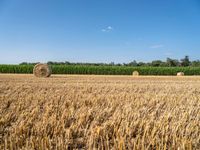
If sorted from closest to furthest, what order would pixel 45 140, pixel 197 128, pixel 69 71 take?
pixel 45 140
pixel 197 128
pixel 69 71

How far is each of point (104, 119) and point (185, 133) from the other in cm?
175

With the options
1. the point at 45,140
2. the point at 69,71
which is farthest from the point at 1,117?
the point at 69,71

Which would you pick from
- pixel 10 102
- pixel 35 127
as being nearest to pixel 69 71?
pixel 10 102

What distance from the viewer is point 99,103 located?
8.39 meters

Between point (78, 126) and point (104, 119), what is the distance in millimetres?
856

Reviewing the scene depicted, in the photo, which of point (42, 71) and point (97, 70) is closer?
point (42, 71)

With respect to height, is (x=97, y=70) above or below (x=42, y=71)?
→ below

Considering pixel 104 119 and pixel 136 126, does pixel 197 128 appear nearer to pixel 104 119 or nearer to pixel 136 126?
pixel 136 126

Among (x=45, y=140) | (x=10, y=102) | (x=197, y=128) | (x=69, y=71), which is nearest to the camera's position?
(x=45, y=140)

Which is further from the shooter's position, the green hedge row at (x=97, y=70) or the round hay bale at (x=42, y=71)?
the green hedge row at (x=97, y=70)

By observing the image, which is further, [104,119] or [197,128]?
[104,119]

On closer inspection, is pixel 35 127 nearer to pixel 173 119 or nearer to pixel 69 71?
pixel 173 119

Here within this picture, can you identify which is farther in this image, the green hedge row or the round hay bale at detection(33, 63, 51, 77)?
the green hedge row

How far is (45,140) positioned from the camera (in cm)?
432
